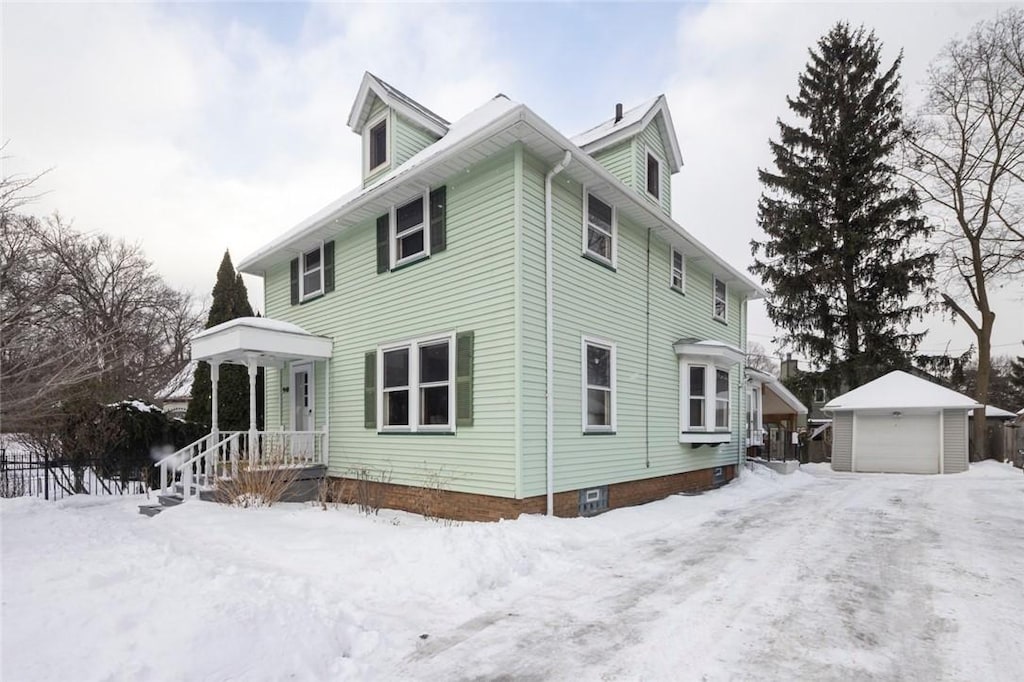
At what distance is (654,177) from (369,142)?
642 cm

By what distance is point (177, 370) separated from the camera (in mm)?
27531

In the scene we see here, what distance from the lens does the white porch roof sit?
10.3 m

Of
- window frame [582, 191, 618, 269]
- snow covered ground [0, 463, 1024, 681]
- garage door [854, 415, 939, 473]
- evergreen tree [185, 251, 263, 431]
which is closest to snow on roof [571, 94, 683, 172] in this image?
window frame [582, 191, 618, 269]

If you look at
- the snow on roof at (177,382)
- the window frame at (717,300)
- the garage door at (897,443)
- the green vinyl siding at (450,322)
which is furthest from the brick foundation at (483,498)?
the snow on roof at (177,382)

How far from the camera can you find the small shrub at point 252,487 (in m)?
9.12

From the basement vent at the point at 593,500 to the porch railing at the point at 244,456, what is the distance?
5413mm

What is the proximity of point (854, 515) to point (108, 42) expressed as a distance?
1502 centimetres

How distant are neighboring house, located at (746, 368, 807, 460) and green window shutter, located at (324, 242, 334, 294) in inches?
515

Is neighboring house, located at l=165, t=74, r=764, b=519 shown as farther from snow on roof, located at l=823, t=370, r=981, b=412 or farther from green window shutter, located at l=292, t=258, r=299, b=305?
snow on roof, located at l=823, t=370, r=981, b=412

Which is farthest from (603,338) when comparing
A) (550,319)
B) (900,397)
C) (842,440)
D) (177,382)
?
(177,382)

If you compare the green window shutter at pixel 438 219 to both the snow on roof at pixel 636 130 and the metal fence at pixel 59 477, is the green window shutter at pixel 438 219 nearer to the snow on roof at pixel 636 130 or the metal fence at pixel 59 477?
the snow on roof at pixel 636 130

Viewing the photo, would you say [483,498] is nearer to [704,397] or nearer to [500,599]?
[500,599]

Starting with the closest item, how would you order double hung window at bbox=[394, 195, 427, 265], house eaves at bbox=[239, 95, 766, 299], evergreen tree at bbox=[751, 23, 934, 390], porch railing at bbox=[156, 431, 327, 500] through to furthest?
house eaves at bbox=[239, 95, 766, 299] → double hung window at bbox=[394, 195, 427, 265] → porch railing at bbox=[156, 431, 327, 500] → evergreen tree at bbox=[751, 23, 934, 390]

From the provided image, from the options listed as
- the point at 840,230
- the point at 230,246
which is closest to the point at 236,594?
the point at 230,246
